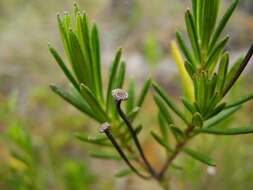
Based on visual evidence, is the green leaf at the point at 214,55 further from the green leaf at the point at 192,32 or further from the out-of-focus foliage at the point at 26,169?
the out-of-focus foliage at the point at 26,169

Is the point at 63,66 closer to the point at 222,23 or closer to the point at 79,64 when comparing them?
the point at 79,64

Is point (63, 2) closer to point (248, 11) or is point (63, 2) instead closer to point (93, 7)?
point (93, 7)

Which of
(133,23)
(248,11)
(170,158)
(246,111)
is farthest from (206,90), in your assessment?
(248,11)

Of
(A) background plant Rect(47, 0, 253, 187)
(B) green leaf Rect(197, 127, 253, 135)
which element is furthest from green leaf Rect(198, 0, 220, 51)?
(B) green leaf Rect(197, 127, 253, 135)

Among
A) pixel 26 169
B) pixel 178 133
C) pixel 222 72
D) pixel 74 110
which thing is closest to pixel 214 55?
pixel 222 72

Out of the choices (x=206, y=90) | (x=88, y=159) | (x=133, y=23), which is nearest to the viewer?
(x=206, y=90)

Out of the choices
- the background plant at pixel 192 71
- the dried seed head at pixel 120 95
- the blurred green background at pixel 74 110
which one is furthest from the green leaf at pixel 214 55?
the blurred green background at pixel 74 110
